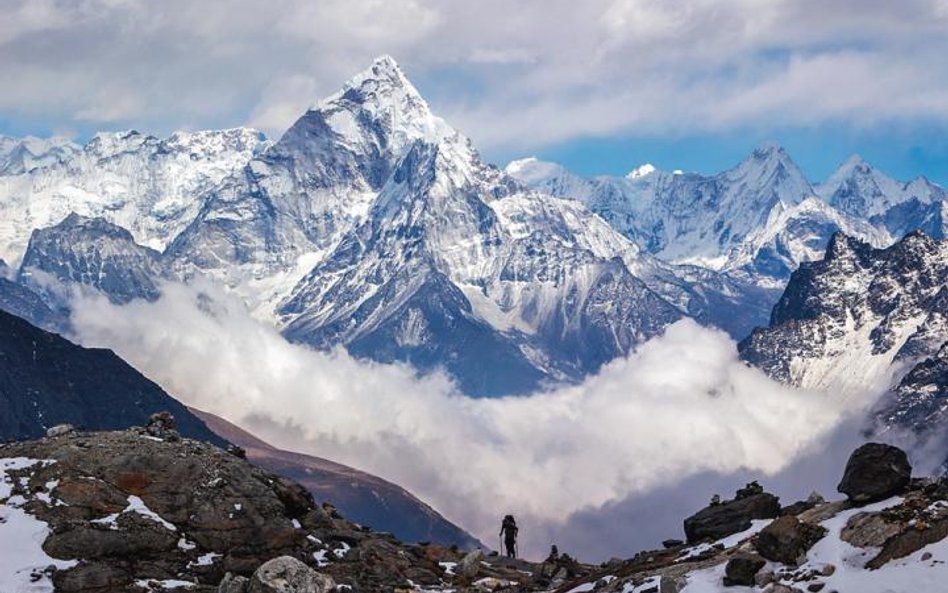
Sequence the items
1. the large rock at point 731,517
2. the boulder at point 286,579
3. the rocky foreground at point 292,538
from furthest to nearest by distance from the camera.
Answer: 1. the large rock at point 731,517
2. the rocky foreground at point 292,538
3. the boulder at point 286,579

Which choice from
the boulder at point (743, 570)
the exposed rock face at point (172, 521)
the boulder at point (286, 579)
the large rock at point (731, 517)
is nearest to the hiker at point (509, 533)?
the exposed rock face at point (172, 521)

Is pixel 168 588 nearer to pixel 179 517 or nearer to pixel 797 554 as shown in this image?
pixel 179 517

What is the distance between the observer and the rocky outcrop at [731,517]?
7825cm

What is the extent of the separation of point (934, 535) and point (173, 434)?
5034 cm

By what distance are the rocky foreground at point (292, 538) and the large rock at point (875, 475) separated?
8cm

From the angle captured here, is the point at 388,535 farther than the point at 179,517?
Yes

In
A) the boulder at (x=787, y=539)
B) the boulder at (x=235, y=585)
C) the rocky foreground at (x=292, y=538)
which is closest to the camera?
the boulder at (x=235, y=585)

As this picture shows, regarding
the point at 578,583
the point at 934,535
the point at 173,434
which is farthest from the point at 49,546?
the point at 934,535

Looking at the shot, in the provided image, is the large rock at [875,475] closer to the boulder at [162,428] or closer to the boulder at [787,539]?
the boulder at [787,539]

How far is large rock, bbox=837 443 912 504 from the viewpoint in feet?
222

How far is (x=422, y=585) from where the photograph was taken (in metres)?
78.0

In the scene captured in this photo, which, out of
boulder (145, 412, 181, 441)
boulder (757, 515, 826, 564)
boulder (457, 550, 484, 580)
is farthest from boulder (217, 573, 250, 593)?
boulder (457, 550, 484, 580)

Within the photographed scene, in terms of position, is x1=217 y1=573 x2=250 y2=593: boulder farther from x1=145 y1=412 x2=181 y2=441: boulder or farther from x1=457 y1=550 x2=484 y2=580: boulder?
x1=457 y1=550 x2=484 y2=580: boulder

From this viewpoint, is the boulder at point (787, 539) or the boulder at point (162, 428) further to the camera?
the boulder at point (162, 428)
